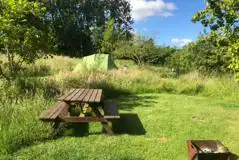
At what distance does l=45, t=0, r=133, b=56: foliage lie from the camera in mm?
35156

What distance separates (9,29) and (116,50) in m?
21.6

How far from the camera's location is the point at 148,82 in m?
11.4

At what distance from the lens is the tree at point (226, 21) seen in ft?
13.8

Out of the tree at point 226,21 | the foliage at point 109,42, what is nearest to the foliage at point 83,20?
the foliage at point 109,42

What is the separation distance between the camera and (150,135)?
544 centimetres

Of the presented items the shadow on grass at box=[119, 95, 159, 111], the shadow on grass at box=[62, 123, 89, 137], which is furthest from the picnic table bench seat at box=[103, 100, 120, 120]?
the shadow on grass at box=[119, 95, 159, 111]

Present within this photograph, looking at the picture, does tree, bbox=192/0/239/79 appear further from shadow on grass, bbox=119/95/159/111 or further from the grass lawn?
shadow on grass, bbox=119/95/159/111

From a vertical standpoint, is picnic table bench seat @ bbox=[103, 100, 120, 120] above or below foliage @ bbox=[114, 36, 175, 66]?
below

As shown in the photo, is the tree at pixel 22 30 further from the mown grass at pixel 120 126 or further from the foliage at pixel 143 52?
the foliage at pixel 143 52

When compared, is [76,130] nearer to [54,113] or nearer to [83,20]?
[54,113]

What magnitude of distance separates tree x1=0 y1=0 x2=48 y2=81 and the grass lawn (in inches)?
102

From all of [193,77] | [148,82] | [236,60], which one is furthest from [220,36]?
[193,77]

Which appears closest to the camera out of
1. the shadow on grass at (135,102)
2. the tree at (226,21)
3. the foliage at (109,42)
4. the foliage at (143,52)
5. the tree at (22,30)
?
the tree at (226,21)

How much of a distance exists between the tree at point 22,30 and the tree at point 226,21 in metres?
3.79
